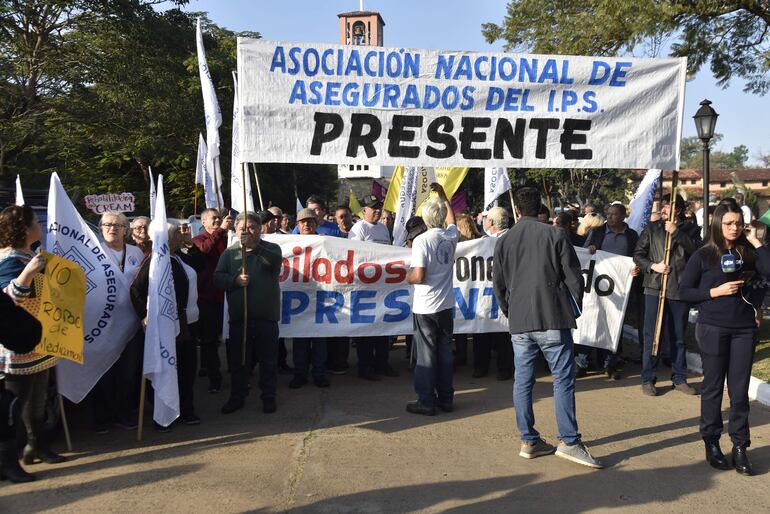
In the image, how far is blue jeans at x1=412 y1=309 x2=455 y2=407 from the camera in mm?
6199

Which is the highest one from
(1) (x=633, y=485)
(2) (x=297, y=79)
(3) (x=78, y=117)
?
(3) (x=78, y=117)

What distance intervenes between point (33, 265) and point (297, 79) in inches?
107

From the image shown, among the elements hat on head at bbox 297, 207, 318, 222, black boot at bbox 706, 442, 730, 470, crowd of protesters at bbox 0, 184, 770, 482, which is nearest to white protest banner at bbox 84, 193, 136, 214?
crowd of protesters at bbox 0, 184, 770, 482

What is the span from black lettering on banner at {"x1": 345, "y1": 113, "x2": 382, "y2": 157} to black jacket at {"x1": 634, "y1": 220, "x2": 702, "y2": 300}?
3007mm

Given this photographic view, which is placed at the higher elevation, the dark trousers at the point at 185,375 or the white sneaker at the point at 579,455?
the dark trousers at the point at 185,375

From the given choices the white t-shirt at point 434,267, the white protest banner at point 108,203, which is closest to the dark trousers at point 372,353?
the white t-shirt at point 434,267

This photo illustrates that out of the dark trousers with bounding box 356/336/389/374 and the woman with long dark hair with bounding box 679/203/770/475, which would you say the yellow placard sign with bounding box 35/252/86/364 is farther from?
the woman with long dark hair with bounding box 679/203/770/475

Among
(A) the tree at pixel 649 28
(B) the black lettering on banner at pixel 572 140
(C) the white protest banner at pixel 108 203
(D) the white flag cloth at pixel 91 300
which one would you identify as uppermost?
(A) the tree at pixel 649 28

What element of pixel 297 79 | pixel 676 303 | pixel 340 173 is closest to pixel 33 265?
pixel 297 79

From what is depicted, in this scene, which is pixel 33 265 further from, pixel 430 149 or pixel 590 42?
pixel 590 42

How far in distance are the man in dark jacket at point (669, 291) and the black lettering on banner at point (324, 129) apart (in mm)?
3290

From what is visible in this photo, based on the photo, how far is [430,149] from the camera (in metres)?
6.27

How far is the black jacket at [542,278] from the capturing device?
494cm

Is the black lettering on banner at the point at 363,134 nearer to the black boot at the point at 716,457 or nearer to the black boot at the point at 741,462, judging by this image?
the black boot at the point at 716,457
